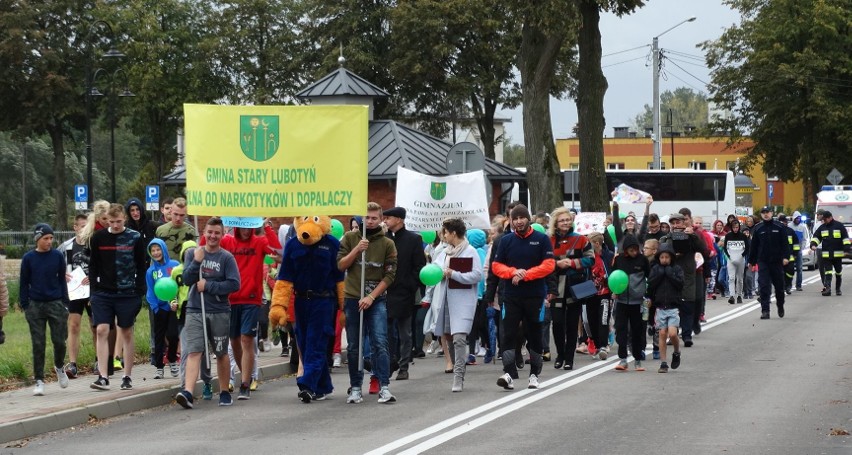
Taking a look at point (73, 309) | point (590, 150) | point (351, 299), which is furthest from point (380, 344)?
point (590, 150)

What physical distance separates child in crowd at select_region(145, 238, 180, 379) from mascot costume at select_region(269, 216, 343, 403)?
1829 mm

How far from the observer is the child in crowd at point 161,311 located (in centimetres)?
1375

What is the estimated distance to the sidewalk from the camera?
422 inches

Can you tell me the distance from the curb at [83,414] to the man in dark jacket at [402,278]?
2088 millimetres

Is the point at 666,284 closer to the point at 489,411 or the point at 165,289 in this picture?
the point at 489,411

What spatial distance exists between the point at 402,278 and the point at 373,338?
1201 millimetres

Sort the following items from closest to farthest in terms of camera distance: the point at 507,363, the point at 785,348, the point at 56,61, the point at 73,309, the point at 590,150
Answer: the point at 507,363
the point at 73,309
the point at 785,348
the point at 590,150
the point at 56,61

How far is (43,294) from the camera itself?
1294 cm

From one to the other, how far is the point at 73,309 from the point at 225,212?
3.07 metres

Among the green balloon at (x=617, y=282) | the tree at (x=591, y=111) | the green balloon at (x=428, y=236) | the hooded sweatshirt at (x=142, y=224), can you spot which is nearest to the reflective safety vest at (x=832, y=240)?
the tree at (x=591, y=111)

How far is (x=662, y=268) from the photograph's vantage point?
15008 millimetres

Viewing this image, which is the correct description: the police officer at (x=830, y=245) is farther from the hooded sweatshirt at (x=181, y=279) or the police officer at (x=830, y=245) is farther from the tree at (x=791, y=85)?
the tree at (x=791, y=85)

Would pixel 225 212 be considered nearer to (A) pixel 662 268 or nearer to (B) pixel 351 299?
(B) pixel 351 299

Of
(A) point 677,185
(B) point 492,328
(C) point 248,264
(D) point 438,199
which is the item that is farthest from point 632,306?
(A) point 677,185
